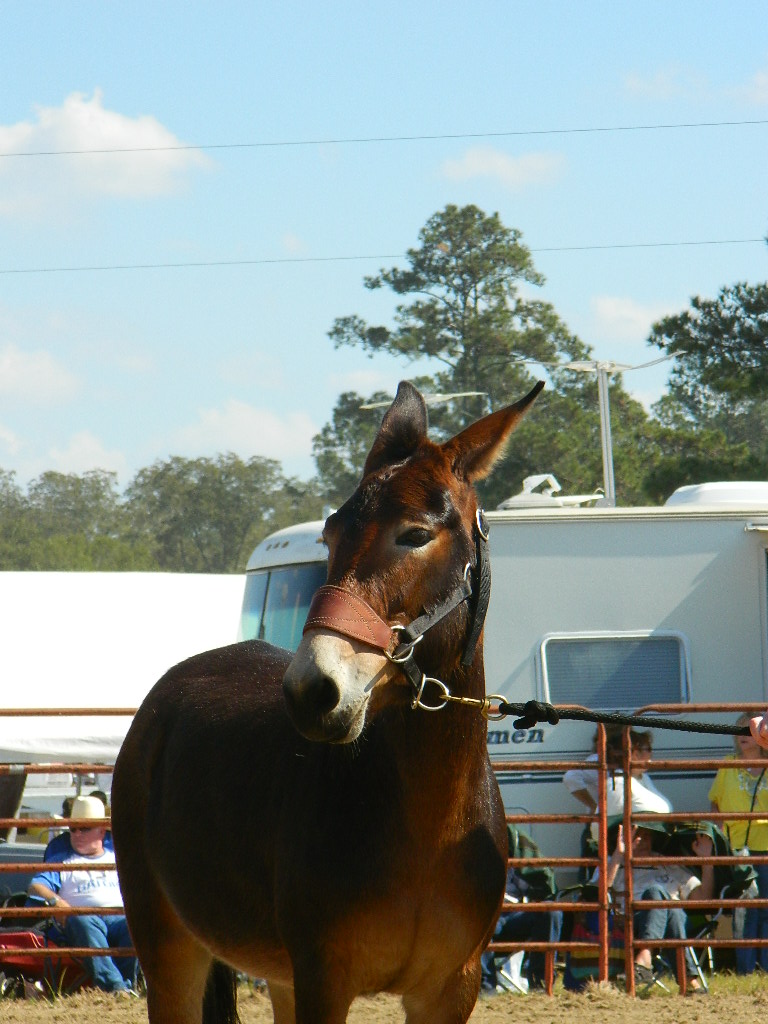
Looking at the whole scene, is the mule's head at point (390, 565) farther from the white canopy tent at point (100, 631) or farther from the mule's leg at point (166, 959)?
the white canopy tent at point (100, 631)

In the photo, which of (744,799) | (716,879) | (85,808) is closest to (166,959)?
(85,808)

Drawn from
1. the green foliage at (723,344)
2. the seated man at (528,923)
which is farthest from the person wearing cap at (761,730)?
the green foliage at (723,344)

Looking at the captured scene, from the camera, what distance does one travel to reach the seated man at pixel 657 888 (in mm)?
7801

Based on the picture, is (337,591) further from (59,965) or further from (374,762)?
(59,965)

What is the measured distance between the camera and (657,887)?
796 cm

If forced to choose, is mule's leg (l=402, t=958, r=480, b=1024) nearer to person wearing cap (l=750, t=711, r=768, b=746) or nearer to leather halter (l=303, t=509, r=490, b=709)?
leather halter (l=303, t=509, r=490, b=709)

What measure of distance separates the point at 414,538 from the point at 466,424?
149 feet

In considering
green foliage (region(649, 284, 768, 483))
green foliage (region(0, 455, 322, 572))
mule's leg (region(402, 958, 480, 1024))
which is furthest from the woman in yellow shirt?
green foliage (region(0, 455, 322, 572))

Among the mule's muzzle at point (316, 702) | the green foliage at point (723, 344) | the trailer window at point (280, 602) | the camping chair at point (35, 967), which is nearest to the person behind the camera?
the mule's muzzle at point (316, 702)

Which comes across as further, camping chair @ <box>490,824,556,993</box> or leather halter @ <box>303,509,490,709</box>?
camping chair @ <box>490,824,556,993</box>

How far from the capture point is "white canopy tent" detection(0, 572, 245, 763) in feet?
61.7

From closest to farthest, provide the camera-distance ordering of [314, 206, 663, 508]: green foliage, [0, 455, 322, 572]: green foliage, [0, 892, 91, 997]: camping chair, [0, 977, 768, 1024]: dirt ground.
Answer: [0, 977, 768, 1024]: dirt ground < [0, 892, 91, 997]: camping chair < [314, 206, 663, 508]: green foliage < [0, 455, 322, 572]: green foliage

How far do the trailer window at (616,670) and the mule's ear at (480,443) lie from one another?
6.26m

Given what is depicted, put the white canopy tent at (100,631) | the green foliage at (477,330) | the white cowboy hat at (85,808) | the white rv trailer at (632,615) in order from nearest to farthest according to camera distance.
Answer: the white cowboy hat at (85,808) < the white rv trailer at (632,615) < the white canopy tent at (100,631) < the green foliage at (477,330)
